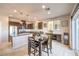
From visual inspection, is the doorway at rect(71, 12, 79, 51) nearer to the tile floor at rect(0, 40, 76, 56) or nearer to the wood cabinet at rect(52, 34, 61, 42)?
the tile floor at rect(0, 40, 76, 56)

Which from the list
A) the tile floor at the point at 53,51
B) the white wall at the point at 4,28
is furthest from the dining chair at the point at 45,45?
the white wall at the point at 4,28

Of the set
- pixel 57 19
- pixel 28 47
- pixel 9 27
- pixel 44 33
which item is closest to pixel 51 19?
pixel 57 19

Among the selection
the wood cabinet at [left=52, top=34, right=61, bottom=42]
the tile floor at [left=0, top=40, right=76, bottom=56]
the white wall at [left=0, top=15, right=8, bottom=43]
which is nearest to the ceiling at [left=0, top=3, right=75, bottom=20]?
the white wall at [left=0, top=15, right=8, bottom=43]

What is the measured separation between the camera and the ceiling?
88.0 inches

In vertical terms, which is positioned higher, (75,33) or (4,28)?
(4,28)

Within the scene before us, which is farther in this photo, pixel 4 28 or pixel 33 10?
pixel 4 28

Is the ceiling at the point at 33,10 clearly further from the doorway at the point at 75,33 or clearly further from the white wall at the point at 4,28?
the doorway at the point at 75,33

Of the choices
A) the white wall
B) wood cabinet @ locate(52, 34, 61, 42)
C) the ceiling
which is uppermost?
the ceiling

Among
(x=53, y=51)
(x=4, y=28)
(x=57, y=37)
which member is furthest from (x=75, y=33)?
(x=4, y=28)

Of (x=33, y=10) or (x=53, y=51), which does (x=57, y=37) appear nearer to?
(x=53, y=51)

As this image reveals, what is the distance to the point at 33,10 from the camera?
2.33 m

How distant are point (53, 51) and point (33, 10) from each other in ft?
3.42

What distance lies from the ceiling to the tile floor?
68 cm

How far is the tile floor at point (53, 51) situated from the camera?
7.47 ft
